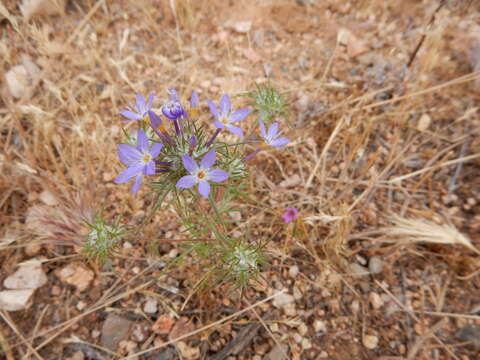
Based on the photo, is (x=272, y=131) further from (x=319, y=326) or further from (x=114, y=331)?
(x=114, y=331)

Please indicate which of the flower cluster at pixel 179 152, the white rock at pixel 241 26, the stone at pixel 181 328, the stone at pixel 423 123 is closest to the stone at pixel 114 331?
the stone at pixel 181 328

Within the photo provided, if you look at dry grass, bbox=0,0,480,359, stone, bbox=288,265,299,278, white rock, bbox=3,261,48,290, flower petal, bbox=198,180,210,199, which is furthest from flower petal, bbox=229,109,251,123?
white rock, bbox=3,261,48,290

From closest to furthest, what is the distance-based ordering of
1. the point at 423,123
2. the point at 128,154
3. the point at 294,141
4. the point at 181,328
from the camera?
the point at 128,154
the point at 181,328
the point at 294,141
the point at 423,123

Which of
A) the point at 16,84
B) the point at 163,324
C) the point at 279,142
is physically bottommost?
the point at 163,324

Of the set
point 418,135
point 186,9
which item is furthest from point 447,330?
point 186,9

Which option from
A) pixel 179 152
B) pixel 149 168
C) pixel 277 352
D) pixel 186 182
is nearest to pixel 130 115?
pixel 179 152

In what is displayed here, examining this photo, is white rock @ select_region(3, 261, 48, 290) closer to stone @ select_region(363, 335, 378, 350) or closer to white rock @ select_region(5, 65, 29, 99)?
white rock @ select_region(5, 65, 29, 99)
